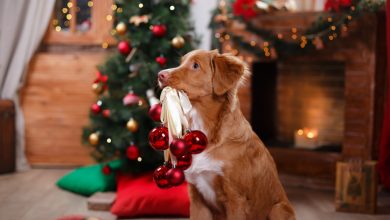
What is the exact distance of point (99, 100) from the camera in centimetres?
343

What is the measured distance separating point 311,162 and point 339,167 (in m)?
0.67

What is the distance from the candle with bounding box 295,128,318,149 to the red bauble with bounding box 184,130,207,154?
8.30 feet

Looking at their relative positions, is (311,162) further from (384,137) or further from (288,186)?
(384,137)

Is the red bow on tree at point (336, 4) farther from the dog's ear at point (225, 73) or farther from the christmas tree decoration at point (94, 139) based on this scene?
the dog's ear at point (225, 73)

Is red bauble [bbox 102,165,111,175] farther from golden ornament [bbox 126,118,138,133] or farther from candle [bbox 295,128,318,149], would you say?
candle [bbox 295,128,318,149]

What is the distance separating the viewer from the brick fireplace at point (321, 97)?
11.5ft

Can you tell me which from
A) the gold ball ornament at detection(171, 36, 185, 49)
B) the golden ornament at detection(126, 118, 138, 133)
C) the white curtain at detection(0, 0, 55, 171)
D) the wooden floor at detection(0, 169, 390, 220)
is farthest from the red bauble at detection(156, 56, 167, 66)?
the white curtain at detection(0, 0, 55, 171)

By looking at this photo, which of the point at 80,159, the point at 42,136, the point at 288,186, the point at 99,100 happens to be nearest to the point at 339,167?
the point at 288,186

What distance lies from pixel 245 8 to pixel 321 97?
1098 mm

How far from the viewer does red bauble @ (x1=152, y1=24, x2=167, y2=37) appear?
125 inches

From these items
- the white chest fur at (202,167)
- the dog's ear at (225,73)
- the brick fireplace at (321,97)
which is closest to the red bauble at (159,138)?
the white chest fur at (202,167)

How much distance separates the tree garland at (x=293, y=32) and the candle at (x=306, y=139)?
2.30ft

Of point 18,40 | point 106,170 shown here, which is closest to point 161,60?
point 106,170

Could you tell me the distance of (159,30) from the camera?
3.18 meters
